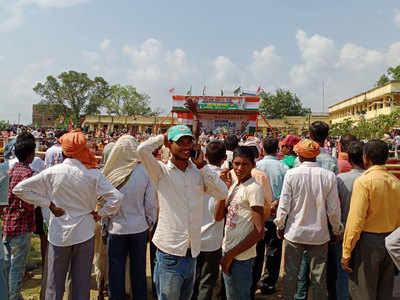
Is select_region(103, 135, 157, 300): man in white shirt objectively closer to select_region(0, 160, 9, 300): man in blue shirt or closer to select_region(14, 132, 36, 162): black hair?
select_region(0, 160, 9, 300): man in blue shirt

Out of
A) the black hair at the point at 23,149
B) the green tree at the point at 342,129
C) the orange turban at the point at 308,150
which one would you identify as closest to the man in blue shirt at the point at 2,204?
the black hair at the point at 23,149

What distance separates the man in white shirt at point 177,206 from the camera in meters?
2.32

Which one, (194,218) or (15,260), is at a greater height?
(194,218)

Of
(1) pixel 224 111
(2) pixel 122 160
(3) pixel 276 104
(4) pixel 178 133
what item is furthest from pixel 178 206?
(3) pixel 276 104

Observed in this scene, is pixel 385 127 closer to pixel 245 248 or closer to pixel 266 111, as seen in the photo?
pixel 245 248

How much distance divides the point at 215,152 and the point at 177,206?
1089mm

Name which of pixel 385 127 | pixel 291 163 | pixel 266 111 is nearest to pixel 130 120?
pixel 266 111

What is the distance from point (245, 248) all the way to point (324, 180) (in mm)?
1051

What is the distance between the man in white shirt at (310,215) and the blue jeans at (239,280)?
0.69 metres

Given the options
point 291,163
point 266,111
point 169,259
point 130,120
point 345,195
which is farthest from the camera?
point 266,111

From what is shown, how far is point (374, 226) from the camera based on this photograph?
2846 millimetres

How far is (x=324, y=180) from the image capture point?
10.1 ft

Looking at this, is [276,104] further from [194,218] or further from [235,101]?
[194,218]

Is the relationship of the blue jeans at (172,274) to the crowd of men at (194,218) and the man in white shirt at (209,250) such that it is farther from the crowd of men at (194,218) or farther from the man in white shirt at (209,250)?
the man in white shirt at (209,250)
